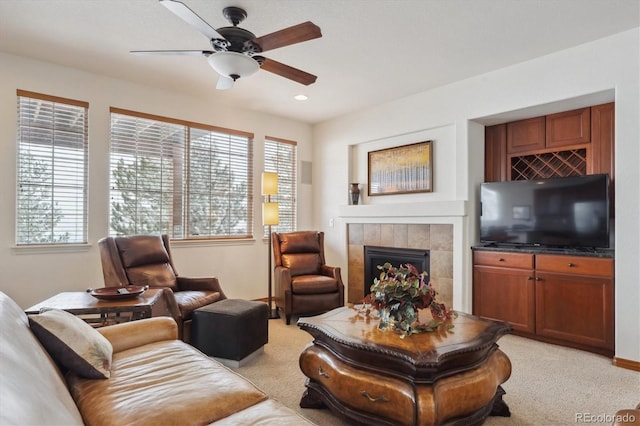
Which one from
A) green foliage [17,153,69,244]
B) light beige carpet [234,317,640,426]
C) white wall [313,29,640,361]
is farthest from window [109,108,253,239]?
light beige carpet [234,317,640,426]

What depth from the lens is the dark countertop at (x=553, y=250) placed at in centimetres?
314

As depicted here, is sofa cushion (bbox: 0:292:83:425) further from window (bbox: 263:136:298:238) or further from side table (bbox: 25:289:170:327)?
window (bbox: 263:136:298:238)

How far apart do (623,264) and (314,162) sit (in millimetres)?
4056

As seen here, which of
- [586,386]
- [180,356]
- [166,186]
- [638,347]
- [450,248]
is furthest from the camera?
[166,186]

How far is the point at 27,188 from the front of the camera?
3496mm

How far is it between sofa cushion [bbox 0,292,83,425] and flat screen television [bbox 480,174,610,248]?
383 cm

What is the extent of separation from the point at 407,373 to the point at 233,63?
2114 mm

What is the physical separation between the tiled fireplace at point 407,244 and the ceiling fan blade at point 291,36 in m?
2.71

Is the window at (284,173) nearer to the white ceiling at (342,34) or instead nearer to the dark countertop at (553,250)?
the white ceiling at (342,34)

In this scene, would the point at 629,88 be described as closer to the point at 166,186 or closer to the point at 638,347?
the point at 638,347

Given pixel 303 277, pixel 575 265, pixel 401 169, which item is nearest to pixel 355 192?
pixel 401 169

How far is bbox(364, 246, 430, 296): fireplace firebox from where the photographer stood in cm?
441

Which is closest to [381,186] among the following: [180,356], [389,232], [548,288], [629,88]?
[389,232]

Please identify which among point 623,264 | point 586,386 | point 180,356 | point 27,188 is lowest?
point 586,386
